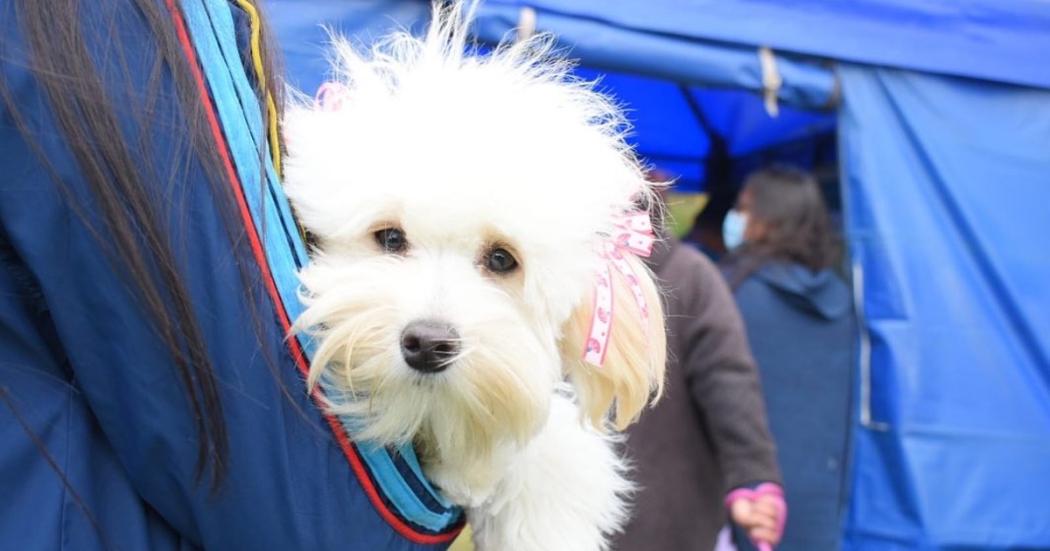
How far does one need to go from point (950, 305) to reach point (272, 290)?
10.3 feet

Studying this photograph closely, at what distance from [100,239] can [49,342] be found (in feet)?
0.52

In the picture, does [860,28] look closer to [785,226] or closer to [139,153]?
[785,226]

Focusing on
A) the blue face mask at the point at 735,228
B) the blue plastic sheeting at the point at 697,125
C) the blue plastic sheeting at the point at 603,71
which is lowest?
the blue face mask at the point at 735,228

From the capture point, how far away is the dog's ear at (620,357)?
1.22 metres

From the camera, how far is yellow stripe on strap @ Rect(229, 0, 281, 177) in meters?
0.97

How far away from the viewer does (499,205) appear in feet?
3.59

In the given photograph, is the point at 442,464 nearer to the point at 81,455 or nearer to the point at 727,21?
the point at 81,455

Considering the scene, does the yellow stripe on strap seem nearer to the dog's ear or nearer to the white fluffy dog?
the white fluffy dog

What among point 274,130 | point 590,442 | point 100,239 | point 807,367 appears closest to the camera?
point 100,239

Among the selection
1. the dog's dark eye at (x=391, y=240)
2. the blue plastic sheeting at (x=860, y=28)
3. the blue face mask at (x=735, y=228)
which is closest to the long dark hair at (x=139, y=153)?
the dog's dark eye at (x=391, y=240)

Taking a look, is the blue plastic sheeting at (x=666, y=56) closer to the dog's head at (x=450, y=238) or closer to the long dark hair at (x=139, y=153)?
the dog's head at (x=450, y=238)

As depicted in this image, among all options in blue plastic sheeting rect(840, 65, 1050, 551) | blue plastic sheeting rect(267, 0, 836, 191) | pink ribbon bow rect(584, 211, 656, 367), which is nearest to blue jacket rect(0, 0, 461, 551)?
pink ribbon bow rect(584, 211, 656, 367)

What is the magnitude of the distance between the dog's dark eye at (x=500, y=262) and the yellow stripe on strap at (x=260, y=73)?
0.30 metres

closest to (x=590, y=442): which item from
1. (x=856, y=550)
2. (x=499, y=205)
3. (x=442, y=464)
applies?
(x=442, y=464)
